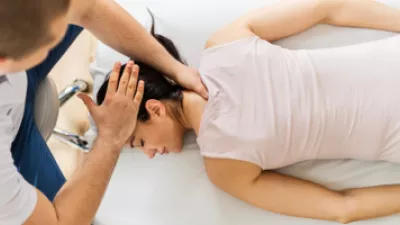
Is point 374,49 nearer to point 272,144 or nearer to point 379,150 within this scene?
point 379,150

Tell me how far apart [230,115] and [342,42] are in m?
0.42

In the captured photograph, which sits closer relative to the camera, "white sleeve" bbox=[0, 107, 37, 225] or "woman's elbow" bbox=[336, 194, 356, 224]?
"white sleeve" bbox=[0, 107, 37, 225]

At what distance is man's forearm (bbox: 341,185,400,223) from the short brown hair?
35.9 inches

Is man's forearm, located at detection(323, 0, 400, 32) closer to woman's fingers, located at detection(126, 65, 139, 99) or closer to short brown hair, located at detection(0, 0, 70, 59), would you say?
woman's fingers, located at detection(126, 65, 139, 99)

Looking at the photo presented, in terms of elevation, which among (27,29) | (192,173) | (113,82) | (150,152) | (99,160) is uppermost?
(27,29)

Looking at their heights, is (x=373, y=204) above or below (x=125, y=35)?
below

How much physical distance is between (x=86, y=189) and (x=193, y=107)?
39 centimetres

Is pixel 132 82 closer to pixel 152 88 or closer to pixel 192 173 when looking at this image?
pixel 152 88

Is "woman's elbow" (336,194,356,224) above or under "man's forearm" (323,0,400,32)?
under

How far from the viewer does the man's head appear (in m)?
0.77

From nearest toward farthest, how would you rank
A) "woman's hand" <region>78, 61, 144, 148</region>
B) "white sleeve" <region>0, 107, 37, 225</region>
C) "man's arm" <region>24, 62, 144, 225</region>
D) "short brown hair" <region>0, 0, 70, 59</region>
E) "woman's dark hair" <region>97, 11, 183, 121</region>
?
"short brown hair" <region>0, 0, 70, 59</region> < "white sleeve" <region>0, 107, 37, 225</region> < "man's arm" <region>24, 62, 144, 225</region> < "woman's hand" <region>78, 61, 144, 148</region> < "woman's dark hair" <region>97, 11, 183, 121</region>

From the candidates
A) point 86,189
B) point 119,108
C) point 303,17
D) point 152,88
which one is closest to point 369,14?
point 303,17

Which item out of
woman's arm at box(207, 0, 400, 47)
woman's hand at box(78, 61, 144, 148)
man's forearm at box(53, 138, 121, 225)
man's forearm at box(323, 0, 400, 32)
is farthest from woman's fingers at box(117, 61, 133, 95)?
man's forearm at box(323, 0, 400, 32)

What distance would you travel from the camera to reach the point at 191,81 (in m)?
1.37
